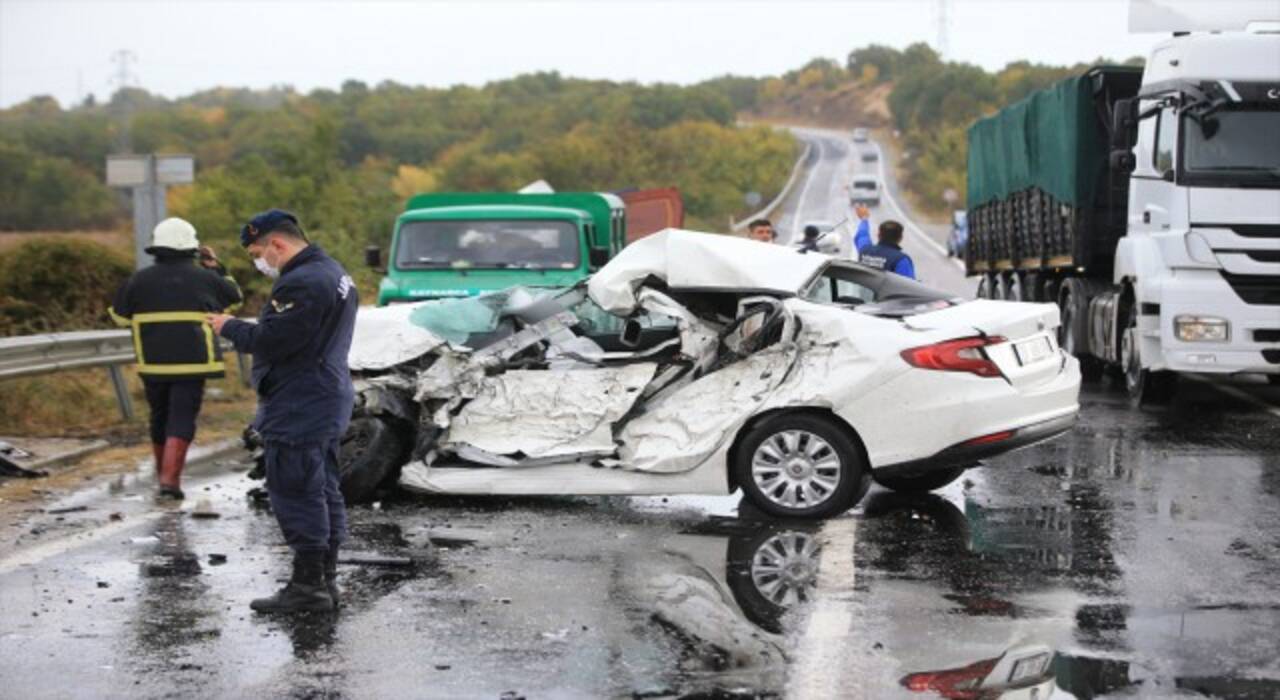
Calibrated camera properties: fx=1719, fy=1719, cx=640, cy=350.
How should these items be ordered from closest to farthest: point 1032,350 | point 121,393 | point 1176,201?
point 1032,350 → point 121,393 → point 1176,201

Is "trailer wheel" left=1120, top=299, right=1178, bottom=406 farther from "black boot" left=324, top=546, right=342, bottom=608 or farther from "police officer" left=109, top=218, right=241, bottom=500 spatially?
"black boot" left=324, top=546, right=342, bottom=608

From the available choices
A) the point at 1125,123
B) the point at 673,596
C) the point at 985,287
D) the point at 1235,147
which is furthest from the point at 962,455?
the point at 985,287

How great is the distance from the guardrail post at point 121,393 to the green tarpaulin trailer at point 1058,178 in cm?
944

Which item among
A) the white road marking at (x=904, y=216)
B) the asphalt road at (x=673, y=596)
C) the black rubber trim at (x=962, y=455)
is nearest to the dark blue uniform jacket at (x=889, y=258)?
the asphalt road at (x=673, y=596)

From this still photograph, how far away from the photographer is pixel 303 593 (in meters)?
6.94

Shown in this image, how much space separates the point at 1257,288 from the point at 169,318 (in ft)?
29.0

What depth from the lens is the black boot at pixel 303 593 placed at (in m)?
6.93

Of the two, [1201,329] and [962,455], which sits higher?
[1201,329]

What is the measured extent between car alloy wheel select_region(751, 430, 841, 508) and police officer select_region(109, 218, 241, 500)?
343cm

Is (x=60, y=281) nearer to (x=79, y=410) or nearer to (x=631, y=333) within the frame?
(x=79, y=410)

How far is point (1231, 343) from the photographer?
14164mm

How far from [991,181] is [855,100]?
15482 centimetres

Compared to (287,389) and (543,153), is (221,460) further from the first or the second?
(543,153)

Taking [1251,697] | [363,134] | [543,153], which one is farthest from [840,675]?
[363,134]
